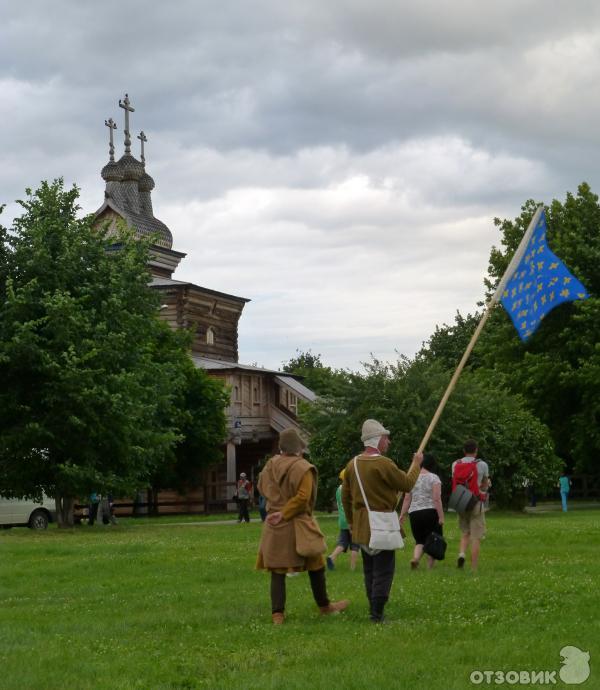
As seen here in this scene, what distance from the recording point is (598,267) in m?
50.7

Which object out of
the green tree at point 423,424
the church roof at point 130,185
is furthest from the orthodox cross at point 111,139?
the green tree at point 423,424

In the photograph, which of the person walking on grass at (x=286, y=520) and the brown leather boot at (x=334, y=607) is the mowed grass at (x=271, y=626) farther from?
the person walking on grass at (x=286, y=520)

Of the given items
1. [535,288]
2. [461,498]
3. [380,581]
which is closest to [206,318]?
[461,498]

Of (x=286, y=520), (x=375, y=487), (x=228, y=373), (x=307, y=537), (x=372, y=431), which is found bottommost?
(x=307, y=537)

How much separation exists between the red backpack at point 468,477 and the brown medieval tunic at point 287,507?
554 cm

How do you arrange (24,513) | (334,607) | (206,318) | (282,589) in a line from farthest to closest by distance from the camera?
(206,318), (24,513), (334,607), (282,589)

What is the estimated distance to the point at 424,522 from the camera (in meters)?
17.1

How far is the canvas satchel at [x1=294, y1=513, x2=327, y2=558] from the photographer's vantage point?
11.9 m

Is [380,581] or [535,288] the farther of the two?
[535,288]

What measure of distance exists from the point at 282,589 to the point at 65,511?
25449 millimetres

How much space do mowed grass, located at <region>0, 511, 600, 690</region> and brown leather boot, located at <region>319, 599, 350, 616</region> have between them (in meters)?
0.10

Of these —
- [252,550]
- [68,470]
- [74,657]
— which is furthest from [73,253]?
[74,657]

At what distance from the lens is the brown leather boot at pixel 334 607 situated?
40.8 feet

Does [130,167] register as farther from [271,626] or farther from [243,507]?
[271,626]
